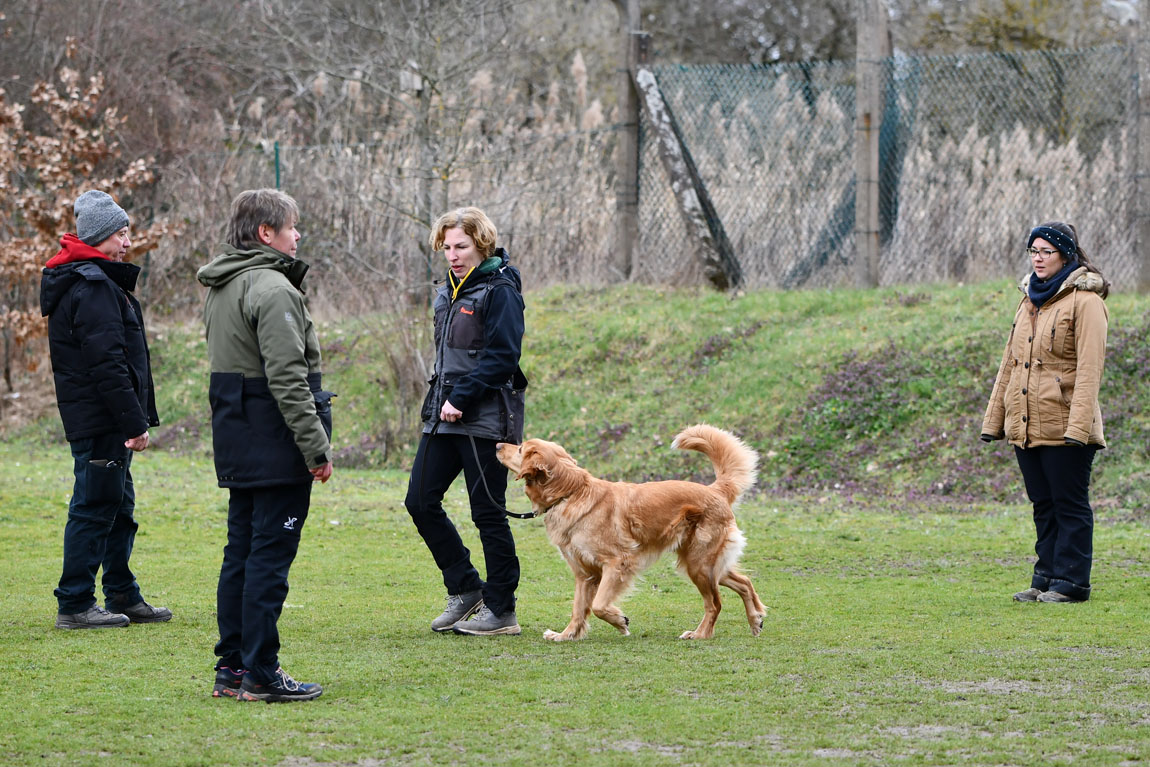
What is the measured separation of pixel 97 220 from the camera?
623 centimetres

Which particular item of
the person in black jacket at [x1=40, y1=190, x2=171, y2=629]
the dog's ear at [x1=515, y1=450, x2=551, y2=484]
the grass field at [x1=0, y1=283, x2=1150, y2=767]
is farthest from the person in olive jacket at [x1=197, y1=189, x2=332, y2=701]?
the person in black jacket at [x1=40, y1=190, x2=171, y2=629]

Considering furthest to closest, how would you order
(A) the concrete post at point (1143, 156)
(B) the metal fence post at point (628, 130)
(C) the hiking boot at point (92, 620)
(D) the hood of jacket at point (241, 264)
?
(B) the metal fence post at point (628, 130)
(A) the concrete post at point (1143, 156)
(C) the hiking boot at point (92, 620)
(D) the hood of jacket at point (241, 264)

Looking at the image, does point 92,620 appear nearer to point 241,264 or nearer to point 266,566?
point 266,566

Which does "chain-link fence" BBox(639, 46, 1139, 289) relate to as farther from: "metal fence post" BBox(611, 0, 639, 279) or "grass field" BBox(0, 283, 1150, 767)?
"grass field" BBox(0, 283, 1150, 767)

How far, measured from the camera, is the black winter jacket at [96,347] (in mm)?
6082

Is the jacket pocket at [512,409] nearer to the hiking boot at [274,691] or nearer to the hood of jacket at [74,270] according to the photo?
the hiking boot at [274,691]

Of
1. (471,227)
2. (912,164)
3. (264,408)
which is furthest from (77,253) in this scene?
(912,164)

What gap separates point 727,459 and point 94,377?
3.17m

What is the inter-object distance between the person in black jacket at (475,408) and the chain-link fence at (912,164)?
30.3ft

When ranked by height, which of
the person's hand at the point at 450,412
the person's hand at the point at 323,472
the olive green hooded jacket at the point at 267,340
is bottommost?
the person's hand at the point at 323,472

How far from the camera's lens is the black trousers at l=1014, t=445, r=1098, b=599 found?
7.09m

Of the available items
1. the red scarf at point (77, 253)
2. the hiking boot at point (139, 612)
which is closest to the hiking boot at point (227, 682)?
the hiking boot at point (139, 612)

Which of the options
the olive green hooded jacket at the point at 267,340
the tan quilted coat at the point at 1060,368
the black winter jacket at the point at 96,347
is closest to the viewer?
the olive green hooded jacket at the point at 267,340

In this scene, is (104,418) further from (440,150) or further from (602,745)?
(440,150)
